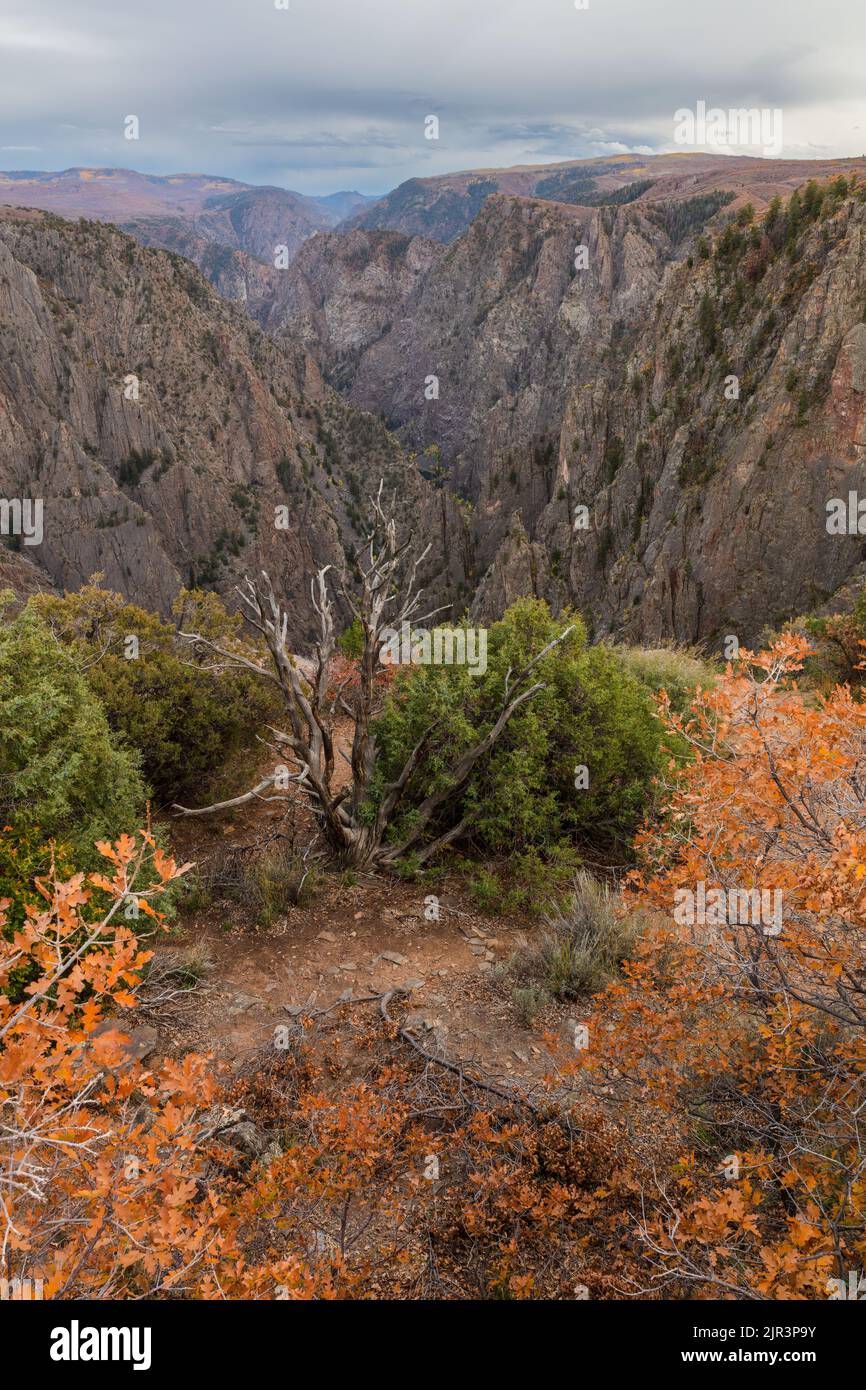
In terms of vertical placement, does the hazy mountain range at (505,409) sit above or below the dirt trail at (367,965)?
above

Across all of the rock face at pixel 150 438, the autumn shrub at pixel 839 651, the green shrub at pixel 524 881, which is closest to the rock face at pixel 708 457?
the autumn shrub at pixel 839 651

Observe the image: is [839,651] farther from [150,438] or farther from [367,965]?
[150,438]

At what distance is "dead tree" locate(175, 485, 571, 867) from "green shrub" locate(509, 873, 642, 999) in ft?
6.23

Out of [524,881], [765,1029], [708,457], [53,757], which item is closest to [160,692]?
[53,757]

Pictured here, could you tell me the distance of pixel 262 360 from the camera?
9100 cm

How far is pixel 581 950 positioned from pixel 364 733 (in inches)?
124

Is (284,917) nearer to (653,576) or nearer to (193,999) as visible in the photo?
(193,999)

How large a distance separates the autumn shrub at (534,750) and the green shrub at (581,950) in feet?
4.83

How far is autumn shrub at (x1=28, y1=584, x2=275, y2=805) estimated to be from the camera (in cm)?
917

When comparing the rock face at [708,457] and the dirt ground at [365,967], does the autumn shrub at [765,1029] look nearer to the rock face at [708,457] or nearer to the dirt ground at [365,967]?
the dirt ground at [365,967]

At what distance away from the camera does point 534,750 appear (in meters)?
8.09

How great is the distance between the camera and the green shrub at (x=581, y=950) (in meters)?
6.00

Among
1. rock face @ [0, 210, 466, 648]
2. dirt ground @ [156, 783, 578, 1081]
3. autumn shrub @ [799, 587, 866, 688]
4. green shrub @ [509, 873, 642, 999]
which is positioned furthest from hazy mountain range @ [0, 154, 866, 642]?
green shrub @ [509, 873, 642, 999]

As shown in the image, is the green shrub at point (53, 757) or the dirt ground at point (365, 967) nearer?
the dirt ground at point (365, 967)
